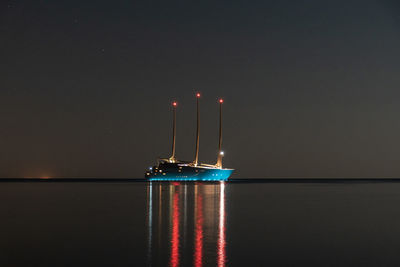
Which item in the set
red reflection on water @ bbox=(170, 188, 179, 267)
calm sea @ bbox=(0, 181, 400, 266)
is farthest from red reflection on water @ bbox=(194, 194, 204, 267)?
red reflection on water @ bbox=(170, 188, 179, 267)

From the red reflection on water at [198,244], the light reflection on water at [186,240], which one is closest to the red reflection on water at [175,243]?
the light reflection on water at [186,240]

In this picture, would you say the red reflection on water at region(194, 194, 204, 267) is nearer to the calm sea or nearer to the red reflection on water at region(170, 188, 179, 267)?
the calm sea

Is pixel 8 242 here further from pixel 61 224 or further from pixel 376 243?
pixel 376 243

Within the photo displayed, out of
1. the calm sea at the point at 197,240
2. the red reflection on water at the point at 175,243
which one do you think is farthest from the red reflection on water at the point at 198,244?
the red reflection on water at the point at 175,243

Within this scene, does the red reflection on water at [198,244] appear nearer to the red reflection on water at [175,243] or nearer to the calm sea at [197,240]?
the calm sea at [197,240]

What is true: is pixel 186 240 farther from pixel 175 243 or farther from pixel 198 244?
pixel 198 244

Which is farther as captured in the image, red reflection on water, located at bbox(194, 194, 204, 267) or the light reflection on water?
the light reflection on water

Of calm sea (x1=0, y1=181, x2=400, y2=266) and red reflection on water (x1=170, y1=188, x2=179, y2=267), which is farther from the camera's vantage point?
calm sea (x1=0, y1=181, x2=400, y2=266)

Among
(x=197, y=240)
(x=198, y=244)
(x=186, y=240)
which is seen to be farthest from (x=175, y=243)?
(x=197, y=240)

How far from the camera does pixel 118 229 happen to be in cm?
2631

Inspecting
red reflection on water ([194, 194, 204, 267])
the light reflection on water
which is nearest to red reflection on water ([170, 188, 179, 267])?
the light reflection on water

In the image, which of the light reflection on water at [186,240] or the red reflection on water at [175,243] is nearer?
the red reflection on water at [175,243]

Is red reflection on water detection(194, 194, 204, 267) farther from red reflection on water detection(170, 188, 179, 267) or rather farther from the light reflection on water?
red reflection on water detection(170, 188, 179, 267)

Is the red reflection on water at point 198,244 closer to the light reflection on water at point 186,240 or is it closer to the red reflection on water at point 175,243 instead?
the light reflection on water at point 186,240
